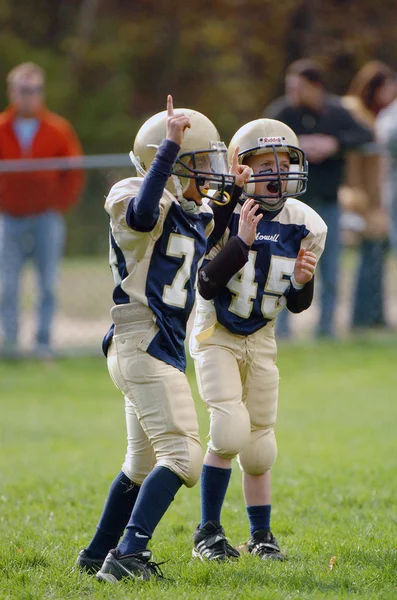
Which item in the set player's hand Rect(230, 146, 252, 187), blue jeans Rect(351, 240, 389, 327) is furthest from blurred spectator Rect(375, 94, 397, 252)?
player's hand Rect(230, 146, 252, 187)

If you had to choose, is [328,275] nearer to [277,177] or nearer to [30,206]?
[30,206]

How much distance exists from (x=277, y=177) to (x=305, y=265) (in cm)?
40

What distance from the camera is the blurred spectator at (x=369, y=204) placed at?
37.7 ft

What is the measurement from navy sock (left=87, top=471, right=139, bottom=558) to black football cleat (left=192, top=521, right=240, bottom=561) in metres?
0.40

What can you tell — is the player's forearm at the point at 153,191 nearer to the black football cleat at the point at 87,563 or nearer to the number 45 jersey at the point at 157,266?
the number 45 jersey at the point at 157,266

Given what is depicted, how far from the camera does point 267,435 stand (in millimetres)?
4988

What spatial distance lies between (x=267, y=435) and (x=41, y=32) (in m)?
24.9

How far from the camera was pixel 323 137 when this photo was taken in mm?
10773

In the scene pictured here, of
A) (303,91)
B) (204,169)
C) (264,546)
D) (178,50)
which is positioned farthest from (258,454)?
(178,50)

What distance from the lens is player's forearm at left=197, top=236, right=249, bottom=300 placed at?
15.6 ft

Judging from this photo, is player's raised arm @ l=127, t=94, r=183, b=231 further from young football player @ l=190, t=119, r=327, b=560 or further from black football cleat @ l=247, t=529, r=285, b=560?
black football cleat @ l=247, t=529, r=285, b=560

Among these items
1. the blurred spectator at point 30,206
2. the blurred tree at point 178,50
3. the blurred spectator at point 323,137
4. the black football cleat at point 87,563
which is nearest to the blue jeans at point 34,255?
the blurred spectator at point 30,206

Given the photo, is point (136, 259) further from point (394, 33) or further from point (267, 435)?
point (394, 33)

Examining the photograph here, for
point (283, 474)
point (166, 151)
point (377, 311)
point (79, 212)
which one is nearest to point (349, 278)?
point (377, 311)
